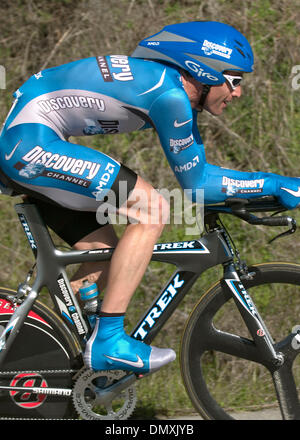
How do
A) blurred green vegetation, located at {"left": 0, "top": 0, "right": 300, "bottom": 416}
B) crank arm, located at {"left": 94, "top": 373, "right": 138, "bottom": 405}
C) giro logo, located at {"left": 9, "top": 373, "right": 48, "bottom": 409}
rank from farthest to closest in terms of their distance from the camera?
blurred green vegetation, located at {"left": 0, "top": 0, "right": 300, "bottom": 416}, giro logo, located at {"left": 9, "top": 373, "right": 48, "bottom": 409}, crank arm, located at {"left": 94, "top": 373, "right": 138, "bottom": 405}

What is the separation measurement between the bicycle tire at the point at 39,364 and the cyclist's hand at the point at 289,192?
1298 millimetres

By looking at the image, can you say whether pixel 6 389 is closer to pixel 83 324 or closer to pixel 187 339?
pixel 83 324

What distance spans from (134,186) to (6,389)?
1.29 m

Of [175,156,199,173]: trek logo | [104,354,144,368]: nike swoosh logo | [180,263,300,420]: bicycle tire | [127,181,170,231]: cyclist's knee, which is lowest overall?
[180,263,300,420]: bicycle tire

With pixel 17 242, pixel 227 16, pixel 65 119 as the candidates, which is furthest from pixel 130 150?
pixel 65 119

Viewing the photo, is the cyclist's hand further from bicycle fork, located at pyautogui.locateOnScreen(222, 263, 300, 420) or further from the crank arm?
the crank arm

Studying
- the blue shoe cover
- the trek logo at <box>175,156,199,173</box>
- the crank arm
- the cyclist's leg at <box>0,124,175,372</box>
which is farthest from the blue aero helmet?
the crank arm

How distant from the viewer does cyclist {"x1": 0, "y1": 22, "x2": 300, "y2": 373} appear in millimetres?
3059

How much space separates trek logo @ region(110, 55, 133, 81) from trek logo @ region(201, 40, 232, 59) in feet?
1.20

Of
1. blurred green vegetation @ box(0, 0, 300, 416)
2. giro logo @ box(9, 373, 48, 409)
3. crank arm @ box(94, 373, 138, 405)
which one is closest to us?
crank arm @ box(94, 373, 138, 405)

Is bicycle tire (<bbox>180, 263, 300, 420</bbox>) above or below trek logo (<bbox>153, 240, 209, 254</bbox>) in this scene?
below

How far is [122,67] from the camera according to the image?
3119 millimetres

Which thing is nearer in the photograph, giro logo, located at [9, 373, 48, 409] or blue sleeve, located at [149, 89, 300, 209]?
blue sleeve, located at [149, 89, 300, 209]

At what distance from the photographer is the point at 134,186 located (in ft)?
10.2
